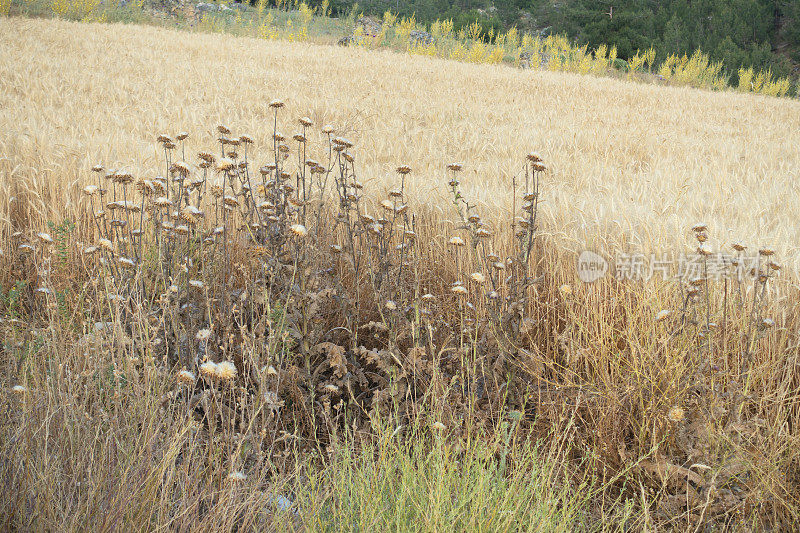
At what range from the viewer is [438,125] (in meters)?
5.77

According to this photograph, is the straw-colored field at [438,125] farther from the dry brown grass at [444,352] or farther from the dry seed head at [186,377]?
→ the dry seed head at [186,377]

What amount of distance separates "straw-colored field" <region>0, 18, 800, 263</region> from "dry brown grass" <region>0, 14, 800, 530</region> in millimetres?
37

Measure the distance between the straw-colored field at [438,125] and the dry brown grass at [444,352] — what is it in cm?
4

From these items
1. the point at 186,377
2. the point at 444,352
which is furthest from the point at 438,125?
the point at 186,377

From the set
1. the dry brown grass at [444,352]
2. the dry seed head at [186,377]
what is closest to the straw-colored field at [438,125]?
the dry brown grass at [444,352]

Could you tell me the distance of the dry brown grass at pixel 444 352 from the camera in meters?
1.47

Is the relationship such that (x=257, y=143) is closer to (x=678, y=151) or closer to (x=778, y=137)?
(x=678, y=151)

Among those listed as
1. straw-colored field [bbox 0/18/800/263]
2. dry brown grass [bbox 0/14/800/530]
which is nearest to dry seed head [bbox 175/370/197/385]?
dry brown grass [bbox 0/14/800/530]

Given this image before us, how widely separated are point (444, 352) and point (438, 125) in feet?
12.9

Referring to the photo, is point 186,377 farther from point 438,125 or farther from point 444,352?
point 438,125

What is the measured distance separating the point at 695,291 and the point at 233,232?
6.67ft

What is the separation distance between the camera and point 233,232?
9.19 feet

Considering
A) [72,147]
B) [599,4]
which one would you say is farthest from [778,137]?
[599,4]

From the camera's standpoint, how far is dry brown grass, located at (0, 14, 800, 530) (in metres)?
1.47
